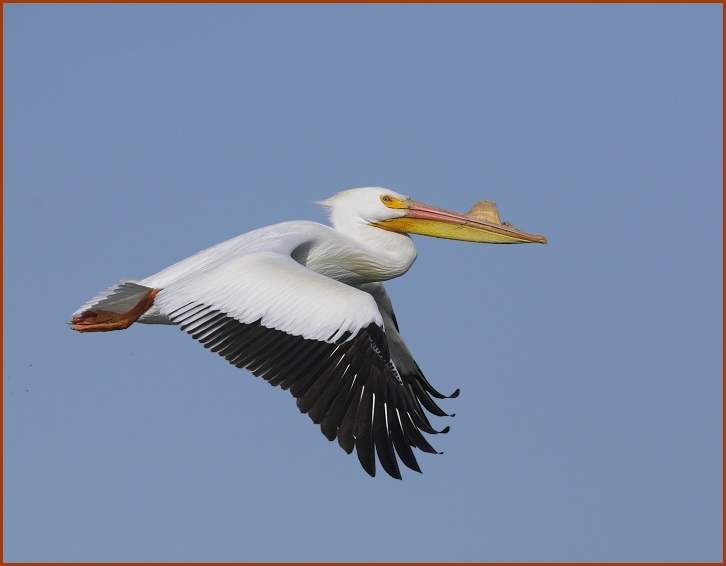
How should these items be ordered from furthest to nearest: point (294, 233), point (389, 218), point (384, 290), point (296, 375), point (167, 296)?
point (384, 290), point (389, 218), point (294, 233), point (167, 296), point (296, 375)

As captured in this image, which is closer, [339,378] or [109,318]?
[339,378]

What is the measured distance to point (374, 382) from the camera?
9.00 meters

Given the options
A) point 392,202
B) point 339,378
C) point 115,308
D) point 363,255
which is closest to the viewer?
point 339,378

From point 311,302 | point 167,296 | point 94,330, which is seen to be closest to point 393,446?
point 311,302

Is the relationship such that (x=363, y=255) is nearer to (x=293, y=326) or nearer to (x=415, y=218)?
(x=415, y=218)

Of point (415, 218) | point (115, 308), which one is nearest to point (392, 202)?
point (415, 218)

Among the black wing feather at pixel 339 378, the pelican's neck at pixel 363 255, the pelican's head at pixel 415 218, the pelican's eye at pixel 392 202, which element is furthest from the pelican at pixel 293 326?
the pelican's eye at pixel 392 202

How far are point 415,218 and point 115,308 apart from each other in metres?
2.89

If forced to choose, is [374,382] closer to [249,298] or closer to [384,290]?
[249,298]

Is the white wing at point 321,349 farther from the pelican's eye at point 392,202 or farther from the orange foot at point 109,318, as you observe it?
the pelican's eye at point 392,202

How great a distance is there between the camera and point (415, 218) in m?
11.3

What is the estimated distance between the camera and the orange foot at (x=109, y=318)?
981 centimetres

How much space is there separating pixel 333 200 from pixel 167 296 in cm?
233

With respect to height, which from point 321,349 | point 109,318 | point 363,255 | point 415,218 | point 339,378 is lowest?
point 339,378
